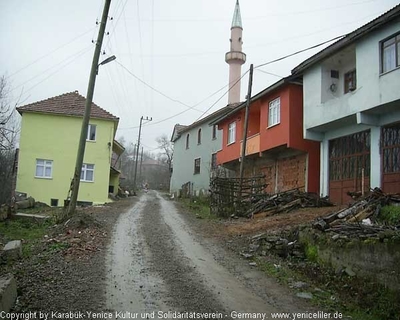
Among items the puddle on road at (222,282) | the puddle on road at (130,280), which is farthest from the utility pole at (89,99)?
the puddle on road at (222,282)

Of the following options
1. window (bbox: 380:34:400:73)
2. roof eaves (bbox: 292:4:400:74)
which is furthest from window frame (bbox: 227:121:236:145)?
window (bbox: 380:34:400:73)

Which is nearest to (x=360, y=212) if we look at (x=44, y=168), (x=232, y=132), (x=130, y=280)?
(x=130, y=280)

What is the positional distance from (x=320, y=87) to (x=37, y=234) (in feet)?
44.5

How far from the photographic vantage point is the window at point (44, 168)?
92.9 ft

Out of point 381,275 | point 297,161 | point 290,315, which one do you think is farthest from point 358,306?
point 297,161

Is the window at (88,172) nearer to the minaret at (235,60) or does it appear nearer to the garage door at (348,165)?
the minaret at (235,60)

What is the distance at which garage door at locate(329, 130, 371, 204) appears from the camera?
1620 centimetres

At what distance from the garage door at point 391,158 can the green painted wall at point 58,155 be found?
20122 millimetres

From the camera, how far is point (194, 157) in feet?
135

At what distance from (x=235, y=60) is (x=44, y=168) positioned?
23.1m

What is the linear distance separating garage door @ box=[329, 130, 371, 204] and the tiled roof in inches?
694

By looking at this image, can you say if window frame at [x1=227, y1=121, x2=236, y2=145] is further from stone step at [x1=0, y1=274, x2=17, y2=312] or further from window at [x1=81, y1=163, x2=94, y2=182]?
stone step at [x1=0, y1=274, x2=17, y2=312]

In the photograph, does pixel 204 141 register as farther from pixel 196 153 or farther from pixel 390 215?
pixel 390 215

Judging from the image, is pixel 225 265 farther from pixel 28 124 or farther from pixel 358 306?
pixel 28 124
